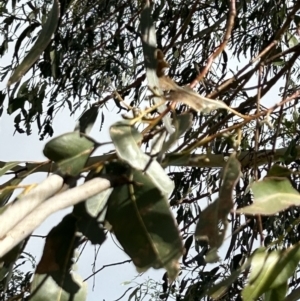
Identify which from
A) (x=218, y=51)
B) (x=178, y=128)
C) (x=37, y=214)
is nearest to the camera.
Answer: (x=37, y=214)

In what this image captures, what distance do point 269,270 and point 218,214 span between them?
0.56 feet

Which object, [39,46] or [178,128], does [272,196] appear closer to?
[178,128]

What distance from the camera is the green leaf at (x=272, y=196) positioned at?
2.09ft

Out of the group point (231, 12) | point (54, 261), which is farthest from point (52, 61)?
point (54, 261)

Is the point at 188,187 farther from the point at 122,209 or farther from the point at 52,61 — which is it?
the point at 122,209

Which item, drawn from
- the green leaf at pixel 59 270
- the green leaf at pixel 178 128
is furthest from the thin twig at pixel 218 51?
the green leaf at pixel 59 270

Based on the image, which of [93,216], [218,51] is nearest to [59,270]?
[93,216]

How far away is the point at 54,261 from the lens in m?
0.68

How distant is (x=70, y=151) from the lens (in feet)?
2.11

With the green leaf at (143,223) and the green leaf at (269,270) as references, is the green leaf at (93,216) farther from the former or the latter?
the green leaf at (269,270)

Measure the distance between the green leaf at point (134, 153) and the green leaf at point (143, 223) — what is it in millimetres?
29

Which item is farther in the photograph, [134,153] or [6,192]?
[6,192]

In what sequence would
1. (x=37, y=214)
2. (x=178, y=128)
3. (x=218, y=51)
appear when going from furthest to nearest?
(x=218, y=51)
(x=178, y=128)
(x=37, y=214)

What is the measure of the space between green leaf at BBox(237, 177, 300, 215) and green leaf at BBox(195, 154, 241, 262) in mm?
21
